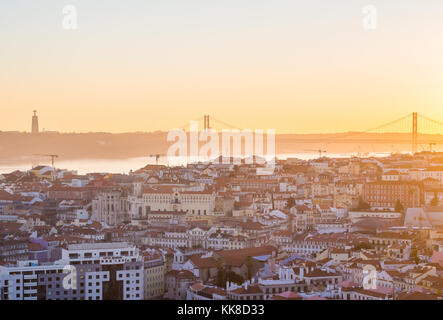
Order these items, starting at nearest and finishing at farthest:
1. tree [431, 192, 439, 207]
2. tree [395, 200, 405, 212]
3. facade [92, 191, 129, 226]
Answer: tree [395, 200, 405, 212] < tree [431, 192, 439, 207] < facade [92, 191, 129, 226]

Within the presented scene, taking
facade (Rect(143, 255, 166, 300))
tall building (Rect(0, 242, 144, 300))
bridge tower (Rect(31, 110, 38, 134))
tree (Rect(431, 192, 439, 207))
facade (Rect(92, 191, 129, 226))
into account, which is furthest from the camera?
bridge tower (Rect(31, 110, 38, 134))

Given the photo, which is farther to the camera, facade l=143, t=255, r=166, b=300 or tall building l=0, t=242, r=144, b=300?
facade l=143, t=255, r=166, b=300

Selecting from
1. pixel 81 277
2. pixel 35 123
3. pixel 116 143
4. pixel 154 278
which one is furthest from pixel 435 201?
pixel 116 143

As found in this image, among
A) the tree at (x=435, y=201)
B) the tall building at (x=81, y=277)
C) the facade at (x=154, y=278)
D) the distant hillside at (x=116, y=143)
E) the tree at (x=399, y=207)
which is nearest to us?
the tall building at (x=81, y=277)

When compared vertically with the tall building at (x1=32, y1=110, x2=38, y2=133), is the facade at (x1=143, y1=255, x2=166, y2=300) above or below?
below

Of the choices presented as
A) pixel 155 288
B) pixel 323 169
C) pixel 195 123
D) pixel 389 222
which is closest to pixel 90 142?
pixel 195 123

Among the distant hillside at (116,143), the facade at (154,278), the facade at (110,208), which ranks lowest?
the facade at (154,278)

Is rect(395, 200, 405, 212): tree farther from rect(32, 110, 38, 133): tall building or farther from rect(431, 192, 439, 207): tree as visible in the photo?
rect(32, 110, 38, 133): tall building

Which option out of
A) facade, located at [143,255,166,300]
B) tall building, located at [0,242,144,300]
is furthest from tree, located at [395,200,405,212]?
tall building, located at [0,242,144,300]

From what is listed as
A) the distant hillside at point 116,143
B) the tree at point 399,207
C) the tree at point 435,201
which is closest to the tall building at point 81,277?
the tree at point 399,207

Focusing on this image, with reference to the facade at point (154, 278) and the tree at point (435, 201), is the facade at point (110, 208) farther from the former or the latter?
the facade at point (154, 278)
